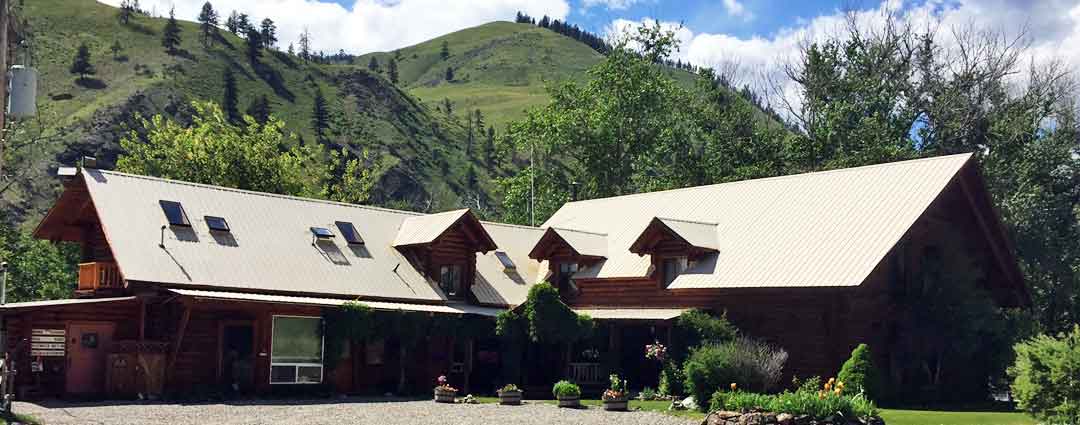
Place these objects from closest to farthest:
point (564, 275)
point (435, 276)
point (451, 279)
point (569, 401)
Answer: point (569, 401)
point (435, 276)
point (451, 279)
point (564, 275)

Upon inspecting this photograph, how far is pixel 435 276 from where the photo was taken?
37156mm

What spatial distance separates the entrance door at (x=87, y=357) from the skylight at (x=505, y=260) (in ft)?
49.8

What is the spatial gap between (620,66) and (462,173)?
74222 mm

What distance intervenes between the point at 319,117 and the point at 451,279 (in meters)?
97.6

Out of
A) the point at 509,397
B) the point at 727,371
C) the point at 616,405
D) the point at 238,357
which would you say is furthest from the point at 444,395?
the point at 727,371

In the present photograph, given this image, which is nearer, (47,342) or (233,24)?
(47,342)

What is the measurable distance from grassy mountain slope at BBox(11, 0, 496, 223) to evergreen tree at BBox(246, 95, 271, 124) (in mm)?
2566

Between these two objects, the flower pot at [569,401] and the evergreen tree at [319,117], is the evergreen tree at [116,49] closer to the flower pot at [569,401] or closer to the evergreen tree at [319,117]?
the evergreen tree at [319,117]

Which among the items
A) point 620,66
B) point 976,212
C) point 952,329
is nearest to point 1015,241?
point 976,212

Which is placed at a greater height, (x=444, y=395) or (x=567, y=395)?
(x=567, y=395)

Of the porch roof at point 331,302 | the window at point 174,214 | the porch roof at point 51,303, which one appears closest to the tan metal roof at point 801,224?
the porch roof at point 331,302

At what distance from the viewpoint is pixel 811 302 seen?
30719mm

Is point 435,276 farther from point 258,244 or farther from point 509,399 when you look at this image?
point 509,399

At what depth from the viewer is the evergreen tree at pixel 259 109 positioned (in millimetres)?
121750
